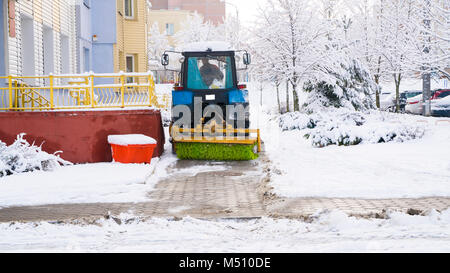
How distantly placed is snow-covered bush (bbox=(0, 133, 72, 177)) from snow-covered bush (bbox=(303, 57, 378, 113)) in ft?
43.2

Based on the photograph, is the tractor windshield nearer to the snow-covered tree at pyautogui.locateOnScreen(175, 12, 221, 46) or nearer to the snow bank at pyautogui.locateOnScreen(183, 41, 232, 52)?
the snow bank at pyautogui.locateOnScreen(183, 41, 232, 52)

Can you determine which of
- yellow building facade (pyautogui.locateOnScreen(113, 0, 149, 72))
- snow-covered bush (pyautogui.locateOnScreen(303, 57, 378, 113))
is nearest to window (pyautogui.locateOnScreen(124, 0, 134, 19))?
yellow building facade (pyautogui.locateOnScreen(113, 0, 149, 72))

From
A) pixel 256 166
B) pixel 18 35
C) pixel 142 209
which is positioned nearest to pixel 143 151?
pixel 256 166

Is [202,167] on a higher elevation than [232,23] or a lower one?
lower

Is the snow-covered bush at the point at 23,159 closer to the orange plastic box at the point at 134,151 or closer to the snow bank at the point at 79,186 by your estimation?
the snow bank at the point at 79,186

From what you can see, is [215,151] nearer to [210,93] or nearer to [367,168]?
[210,93]

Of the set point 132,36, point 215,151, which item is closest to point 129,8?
point 132,36

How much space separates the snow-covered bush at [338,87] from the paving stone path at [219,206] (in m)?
13.6

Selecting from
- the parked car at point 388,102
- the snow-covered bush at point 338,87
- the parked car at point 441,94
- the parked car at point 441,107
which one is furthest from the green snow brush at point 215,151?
the parked car at point 388,102

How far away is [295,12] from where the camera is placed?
22.8m

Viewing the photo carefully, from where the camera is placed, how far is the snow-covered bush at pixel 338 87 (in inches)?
852

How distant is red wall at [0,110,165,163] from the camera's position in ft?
35.8

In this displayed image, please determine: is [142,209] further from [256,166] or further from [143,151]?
[256,166]

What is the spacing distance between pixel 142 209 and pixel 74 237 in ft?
4.82
